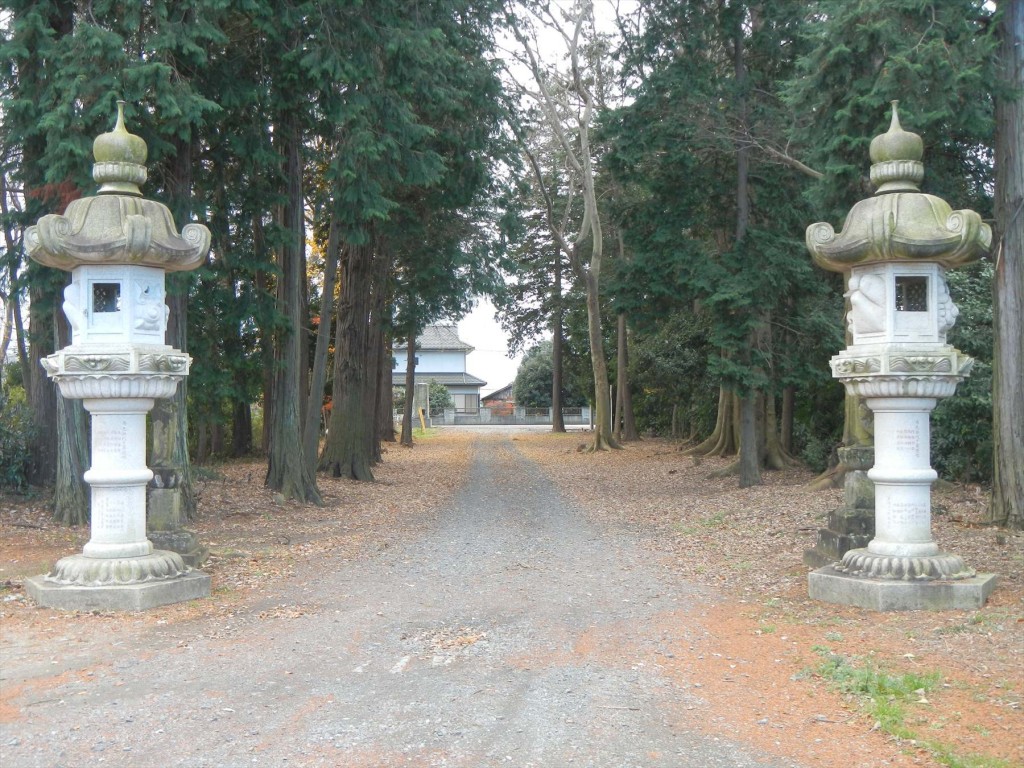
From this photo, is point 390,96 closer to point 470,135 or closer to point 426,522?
point 470,135

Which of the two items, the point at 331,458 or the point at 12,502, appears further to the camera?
the point at 331,458

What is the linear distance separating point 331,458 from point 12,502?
885 cm

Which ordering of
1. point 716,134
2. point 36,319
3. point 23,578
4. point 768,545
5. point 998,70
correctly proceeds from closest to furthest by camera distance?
point 23,578 → point 998,70 → point 768,545 → point 36,319 → point 716,134

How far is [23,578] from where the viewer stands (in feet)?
32.1

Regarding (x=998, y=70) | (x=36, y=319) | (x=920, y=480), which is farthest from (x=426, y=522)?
(x=998, y=70)

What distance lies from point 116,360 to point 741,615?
249 inches

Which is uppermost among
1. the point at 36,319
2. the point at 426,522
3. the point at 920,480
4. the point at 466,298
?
the point at 466,298

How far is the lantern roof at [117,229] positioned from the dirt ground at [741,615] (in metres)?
3.33

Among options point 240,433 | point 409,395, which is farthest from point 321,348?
point 409,395

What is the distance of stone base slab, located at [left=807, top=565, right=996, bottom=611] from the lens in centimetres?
825

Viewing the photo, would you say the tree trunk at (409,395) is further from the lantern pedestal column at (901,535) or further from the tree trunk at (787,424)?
the lantern pedestal column at (901,535)

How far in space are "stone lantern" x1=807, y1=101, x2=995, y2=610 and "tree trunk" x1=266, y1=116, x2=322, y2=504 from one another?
36.4 ft

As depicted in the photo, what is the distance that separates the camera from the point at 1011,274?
38.5 ft

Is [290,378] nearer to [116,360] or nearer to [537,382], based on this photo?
[116,360]
